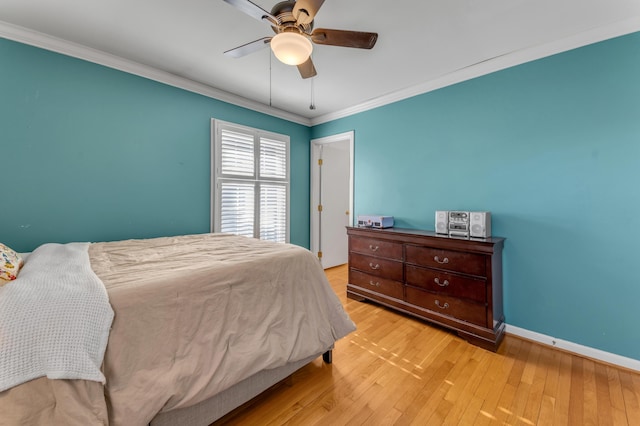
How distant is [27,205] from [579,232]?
14.9 feet

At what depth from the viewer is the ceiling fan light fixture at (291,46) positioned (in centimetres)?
141

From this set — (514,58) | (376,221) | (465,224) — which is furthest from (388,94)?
(465,224)

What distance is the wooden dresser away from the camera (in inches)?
85.0

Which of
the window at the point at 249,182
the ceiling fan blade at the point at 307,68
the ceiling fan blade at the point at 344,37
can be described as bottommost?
the window at the point at 249,182

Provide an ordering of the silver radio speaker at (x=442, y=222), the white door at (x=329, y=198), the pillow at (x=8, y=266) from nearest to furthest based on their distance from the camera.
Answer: the pillow at (x=8, y=266) < the silver radio speaker at (x=442, y=222) < the white door at (x=329, y=198)

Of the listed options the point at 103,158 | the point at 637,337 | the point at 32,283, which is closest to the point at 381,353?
the point at 637,337

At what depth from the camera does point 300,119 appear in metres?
4.14

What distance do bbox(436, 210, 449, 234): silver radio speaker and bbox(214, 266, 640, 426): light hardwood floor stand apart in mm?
1013

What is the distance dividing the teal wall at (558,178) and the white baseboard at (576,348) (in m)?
0.04

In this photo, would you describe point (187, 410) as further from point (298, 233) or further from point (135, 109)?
point (298, 233)

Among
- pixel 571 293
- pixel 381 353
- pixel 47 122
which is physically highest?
pixel 47 122

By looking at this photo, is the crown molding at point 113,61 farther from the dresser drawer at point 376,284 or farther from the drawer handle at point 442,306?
the drawer handle at point 442,306

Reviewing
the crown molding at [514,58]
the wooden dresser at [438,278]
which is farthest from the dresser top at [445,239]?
the crown molding at [514,58]

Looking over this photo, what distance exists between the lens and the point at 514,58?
2332mm
